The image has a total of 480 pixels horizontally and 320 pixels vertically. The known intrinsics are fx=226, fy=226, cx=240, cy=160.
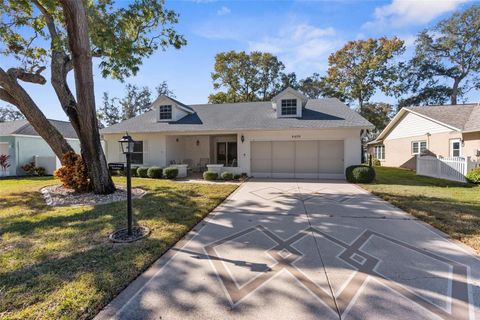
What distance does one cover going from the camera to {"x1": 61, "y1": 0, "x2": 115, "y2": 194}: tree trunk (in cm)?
704

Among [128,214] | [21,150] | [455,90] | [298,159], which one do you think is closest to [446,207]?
[298,159]

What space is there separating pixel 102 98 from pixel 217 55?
924 inches

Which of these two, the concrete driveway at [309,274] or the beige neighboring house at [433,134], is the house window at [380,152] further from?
the concrete driveway at [309,274]

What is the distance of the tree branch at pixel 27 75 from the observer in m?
8.56

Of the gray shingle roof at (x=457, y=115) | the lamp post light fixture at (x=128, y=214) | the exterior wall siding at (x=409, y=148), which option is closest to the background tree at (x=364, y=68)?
the exterior wall siding at (x=409, y=148)

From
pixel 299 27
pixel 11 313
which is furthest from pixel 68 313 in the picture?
pixel 299 27

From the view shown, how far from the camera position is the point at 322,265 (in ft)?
11.7

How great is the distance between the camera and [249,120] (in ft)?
46.7

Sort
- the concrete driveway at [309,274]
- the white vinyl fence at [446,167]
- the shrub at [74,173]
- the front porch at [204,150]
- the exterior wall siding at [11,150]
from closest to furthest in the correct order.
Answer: the concrete driveway at [309,274] < the shrub at [74,173] < the white vinyl fence at [446,167] < the exterior wall siding at [11,150] < the front porch at [204,150]

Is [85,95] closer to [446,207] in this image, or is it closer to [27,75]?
[27,75]

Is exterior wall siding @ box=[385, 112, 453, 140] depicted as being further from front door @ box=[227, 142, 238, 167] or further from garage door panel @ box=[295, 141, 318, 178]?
front door @ box=[227, 142, 238, 167]

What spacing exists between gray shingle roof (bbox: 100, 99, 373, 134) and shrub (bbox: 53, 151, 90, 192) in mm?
5766

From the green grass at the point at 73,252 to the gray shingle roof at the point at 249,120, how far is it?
7.18 metres

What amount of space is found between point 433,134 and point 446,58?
2265 cm
